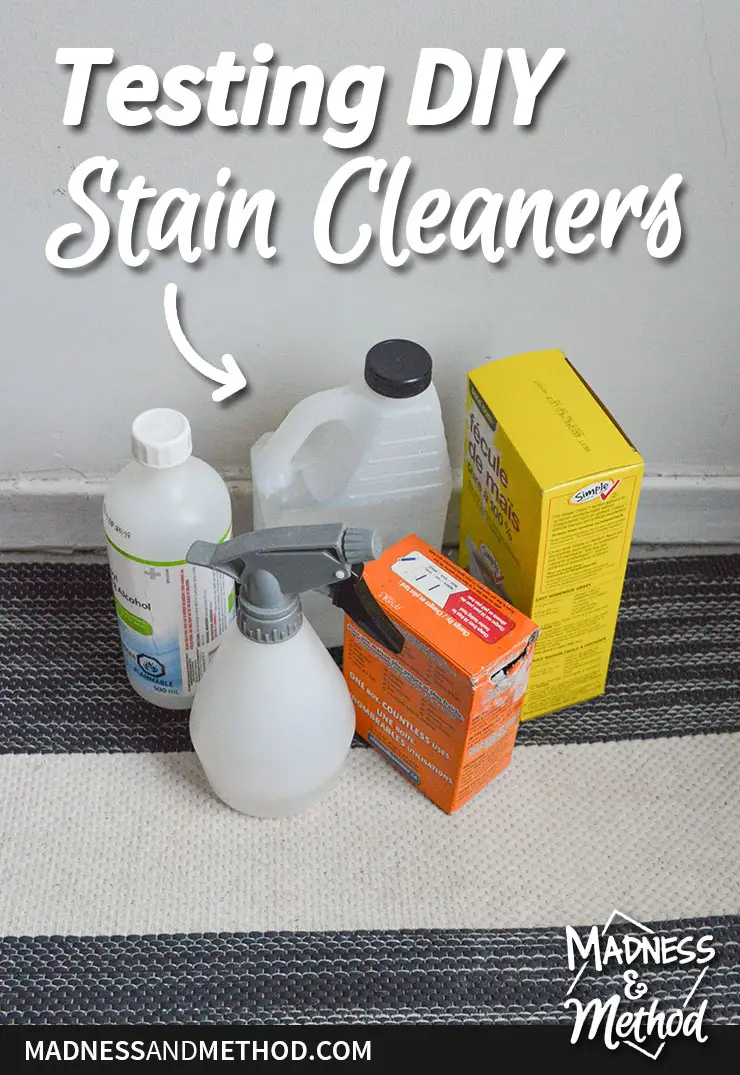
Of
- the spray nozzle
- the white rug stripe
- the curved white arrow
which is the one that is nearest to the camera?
the spray nozzle

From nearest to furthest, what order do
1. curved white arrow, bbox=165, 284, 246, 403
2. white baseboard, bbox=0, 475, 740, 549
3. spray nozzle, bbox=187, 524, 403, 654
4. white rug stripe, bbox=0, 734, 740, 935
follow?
spray nozzle, bbox=187, 524, 403, 654 → white rug stripe, bbox=0, 734, 740, 935 → curved white arrow, bbox=165, 284, 246, 403 → white baseboard, bbox=0, 475, 740, 549

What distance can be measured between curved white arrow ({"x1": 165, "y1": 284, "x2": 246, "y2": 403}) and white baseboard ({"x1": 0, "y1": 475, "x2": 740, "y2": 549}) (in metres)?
0.10

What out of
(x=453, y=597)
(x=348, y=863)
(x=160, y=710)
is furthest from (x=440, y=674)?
(x=160, y=710)

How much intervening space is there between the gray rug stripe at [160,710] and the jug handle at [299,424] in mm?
228

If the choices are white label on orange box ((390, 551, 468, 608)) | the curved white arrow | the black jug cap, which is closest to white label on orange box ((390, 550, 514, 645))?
white label on orange box ((390, 551, 468, 608))

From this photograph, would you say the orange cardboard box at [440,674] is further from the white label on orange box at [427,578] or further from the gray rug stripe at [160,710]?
the gray rug stripe at [160,710]

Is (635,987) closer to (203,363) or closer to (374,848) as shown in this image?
(374,848)

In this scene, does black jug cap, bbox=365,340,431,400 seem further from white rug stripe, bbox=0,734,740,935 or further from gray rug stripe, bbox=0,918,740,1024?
gray rug stripe, bbox=0,918,740,1024

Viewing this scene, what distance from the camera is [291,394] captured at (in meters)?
1.01

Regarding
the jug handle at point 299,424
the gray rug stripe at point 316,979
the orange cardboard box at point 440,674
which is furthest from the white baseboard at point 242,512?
the gray rug stripe at point 316,979

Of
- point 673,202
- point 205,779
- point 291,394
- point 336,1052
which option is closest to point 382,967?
point 336,1052

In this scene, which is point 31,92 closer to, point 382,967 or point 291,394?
point 291,394

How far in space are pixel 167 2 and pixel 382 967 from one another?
0.68 metres

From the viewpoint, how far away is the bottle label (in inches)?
34.6
